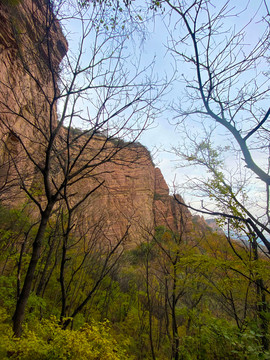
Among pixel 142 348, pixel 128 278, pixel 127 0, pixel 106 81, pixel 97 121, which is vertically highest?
pixel 127 0

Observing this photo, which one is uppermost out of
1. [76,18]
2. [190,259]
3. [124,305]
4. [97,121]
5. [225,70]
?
[225,70]

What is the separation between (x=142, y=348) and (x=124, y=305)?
99.7 inches

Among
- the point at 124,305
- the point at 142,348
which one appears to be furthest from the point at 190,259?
the point at 124,305

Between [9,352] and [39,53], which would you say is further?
[39,53]

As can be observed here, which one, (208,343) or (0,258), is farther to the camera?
(0,258)

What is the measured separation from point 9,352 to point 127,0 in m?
4.34

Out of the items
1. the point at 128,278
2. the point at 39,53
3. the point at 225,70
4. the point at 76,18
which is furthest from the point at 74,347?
the point at 128,278

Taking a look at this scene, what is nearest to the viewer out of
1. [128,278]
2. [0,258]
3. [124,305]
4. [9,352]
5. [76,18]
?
[9,352]

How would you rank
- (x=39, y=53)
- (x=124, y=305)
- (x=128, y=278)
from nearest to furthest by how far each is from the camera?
(x=39, y=53) → (x=124, y=305) → (x=128, y=278)

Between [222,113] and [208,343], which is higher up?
[222,113]

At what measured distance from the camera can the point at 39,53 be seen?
244 cm

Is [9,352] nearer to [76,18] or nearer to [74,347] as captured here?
[74,347]

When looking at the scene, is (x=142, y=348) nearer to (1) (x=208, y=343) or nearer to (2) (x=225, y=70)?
(1) (x=208, y=343)

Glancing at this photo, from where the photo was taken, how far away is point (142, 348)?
6.73 metres
